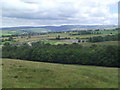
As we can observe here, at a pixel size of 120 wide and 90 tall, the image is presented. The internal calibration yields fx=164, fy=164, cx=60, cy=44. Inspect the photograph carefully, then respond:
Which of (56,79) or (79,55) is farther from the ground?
(56,79)

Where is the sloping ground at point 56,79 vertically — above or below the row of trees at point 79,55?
above

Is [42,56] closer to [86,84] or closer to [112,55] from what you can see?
[112,55]

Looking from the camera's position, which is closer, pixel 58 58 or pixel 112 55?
pixel 112 55

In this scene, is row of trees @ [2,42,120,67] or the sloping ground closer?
the sloping ground

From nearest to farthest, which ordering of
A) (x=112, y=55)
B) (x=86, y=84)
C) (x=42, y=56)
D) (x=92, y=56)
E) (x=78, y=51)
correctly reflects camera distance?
(x=86, y=84)
(x=112, y=55)
(x=92, y=56)
(x=78, y=51)
(x=42, y=56)

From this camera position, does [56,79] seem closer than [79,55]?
Yes

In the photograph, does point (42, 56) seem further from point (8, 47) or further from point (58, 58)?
point (8, 47)

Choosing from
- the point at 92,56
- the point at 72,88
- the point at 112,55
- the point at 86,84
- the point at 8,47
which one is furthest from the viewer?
the point at 8,47

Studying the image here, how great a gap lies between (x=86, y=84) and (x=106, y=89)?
212 cm

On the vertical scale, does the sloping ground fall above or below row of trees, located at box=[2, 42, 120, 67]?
above

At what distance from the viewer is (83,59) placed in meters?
67.5

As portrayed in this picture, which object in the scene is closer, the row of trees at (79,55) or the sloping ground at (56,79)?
the sloping ground at (56,79)

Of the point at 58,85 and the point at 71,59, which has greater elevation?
the point at 58,85

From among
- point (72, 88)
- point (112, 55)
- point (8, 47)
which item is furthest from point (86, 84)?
point (8, 47)
